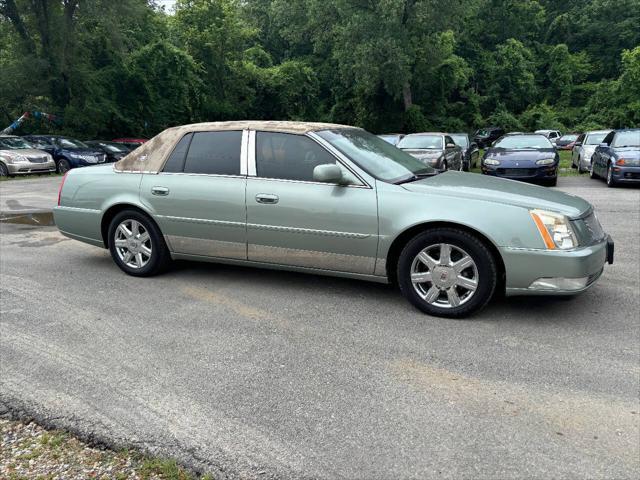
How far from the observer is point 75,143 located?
22.1 meters

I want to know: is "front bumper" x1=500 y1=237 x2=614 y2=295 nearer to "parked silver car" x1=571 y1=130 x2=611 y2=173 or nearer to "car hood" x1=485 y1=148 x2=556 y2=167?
"car hood" x1=485 y1=148 x2=556 y2=167

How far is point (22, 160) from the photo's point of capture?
18.8 metres

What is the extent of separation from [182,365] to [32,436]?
101 cm

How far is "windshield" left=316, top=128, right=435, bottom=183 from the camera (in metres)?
4.93

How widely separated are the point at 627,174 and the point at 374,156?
10.2 metres

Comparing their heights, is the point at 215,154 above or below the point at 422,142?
above

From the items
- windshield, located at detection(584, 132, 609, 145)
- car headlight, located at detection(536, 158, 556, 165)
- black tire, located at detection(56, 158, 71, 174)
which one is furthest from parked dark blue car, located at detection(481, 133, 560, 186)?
black tire, located at detection(56, 158, 71, 174)

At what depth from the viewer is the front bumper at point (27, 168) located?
1864 centimetres

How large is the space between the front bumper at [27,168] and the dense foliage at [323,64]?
10397 millimetres

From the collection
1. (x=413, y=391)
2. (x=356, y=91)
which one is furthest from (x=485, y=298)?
(x=356, y=91)

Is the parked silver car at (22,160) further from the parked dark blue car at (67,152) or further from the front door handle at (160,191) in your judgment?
the front door handle at (160,191)

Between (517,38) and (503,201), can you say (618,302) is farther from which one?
(517,38)

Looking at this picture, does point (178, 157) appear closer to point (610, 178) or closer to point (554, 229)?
point (554, 229)

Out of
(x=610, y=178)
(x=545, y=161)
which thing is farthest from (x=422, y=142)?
(x=610, y=178)
